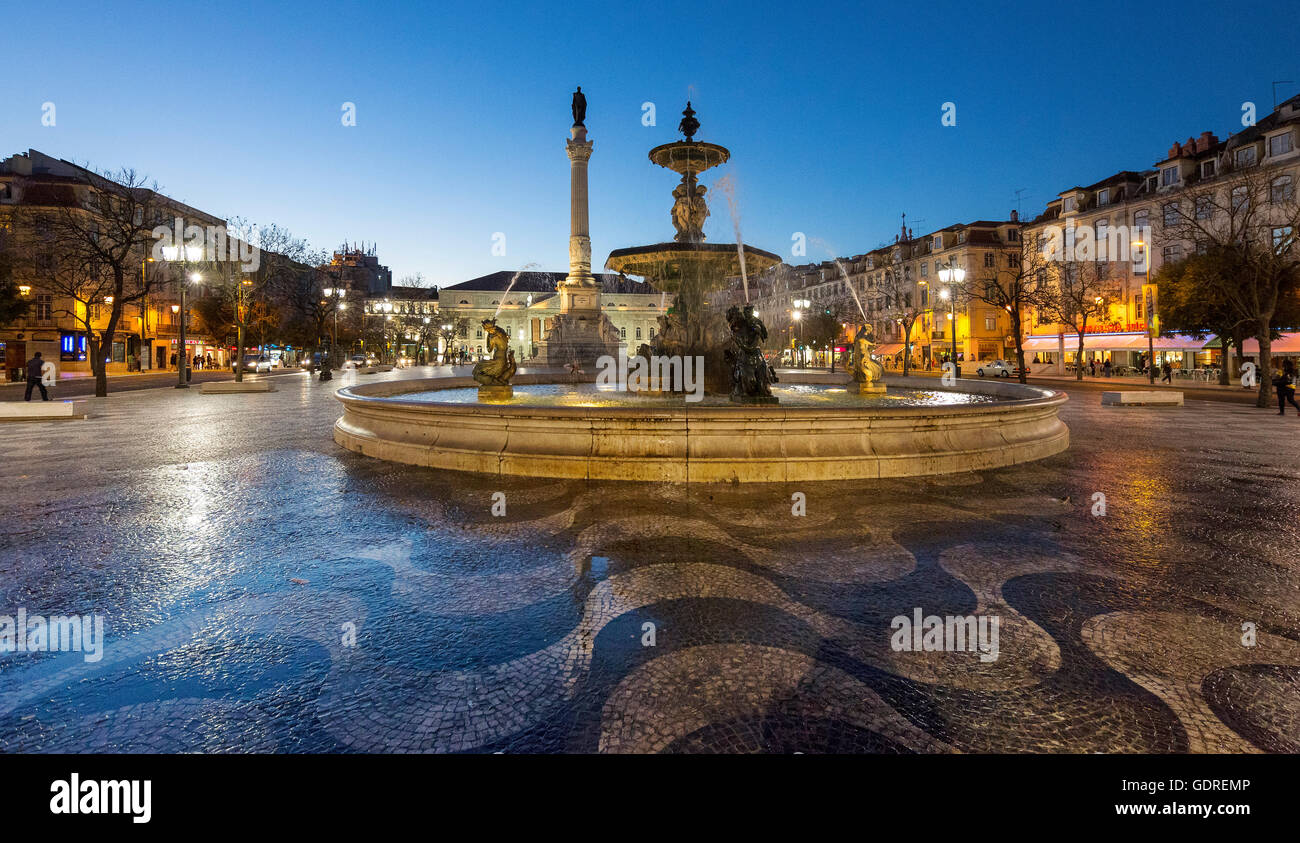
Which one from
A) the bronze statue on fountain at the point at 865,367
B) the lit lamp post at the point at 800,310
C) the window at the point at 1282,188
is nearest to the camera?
the bronze statue on fountain at the point at 865,367

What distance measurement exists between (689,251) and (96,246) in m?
25.4

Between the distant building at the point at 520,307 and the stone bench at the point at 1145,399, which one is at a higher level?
the distant building at the point at 520,307

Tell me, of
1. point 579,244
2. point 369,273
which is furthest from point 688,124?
point 369,273

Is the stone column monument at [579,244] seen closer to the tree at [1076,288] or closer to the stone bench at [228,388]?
the stone bench at [228,388]

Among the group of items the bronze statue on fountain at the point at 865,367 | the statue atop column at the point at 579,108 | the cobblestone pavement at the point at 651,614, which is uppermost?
the statue atop column at the point at 579,108

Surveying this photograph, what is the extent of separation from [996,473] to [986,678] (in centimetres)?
636

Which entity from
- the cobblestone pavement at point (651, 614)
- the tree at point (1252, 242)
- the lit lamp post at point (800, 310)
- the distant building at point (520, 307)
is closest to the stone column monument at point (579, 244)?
the lit lamp post at point (800, 310)

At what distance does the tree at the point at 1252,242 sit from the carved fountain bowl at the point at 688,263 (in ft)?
58.5

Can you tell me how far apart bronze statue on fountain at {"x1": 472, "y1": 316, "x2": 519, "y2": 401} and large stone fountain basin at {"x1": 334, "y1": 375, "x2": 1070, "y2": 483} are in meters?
3.48

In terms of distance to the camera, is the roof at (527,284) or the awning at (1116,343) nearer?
the awning at (1116,343)

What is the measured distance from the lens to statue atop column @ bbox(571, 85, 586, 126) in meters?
43.9

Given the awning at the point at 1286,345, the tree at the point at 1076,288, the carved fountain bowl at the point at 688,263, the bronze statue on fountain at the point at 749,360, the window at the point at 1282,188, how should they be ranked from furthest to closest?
the tree at the point at 1076,288 → the awning at the point at 1286,345 → the window at the point at 1282,188 → the carved fountain bowl at the point at 688,263 → the bronze statue on fountain at the point at 749,360

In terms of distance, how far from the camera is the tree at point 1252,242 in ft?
65.5
